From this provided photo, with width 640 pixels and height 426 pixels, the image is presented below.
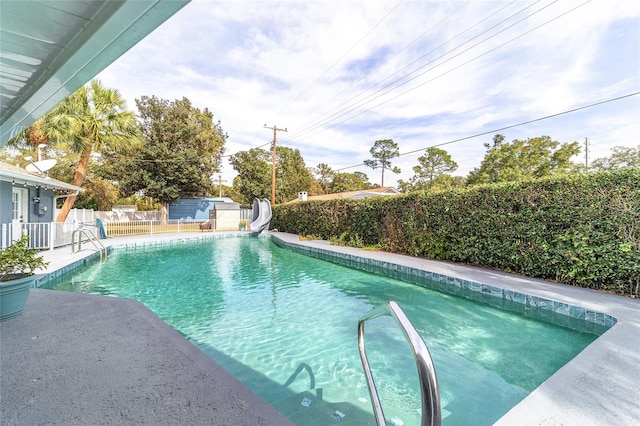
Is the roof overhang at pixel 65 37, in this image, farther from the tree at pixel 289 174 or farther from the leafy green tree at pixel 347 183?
the leafy green tree at pixel 347 183

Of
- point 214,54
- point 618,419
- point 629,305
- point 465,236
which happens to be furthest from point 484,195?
point 214,54

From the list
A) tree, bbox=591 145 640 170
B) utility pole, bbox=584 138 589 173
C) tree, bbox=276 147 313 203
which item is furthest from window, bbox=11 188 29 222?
utility pole, bbox=584 138 589 173

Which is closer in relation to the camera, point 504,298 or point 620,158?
point 504,298

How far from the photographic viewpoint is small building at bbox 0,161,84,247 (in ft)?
26.6

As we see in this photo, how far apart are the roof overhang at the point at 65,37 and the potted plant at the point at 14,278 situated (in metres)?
2.20

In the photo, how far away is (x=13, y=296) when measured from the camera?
11.3ft

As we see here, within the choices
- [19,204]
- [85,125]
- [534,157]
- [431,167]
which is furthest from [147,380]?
[431,167]

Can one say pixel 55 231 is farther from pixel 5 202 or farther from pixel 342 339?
pixel 342 339

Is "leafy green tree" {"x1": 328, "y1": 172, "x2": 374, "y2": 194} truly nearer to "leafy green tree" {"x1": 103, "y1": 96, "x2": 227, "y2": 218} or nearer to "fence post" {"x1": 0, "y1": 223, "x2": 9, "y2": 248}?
"leafy green tree" {"x1": 103, "y1": 96, "x2": 227, "y2": 218}

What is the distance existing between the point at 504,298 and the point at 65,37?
6820 mm

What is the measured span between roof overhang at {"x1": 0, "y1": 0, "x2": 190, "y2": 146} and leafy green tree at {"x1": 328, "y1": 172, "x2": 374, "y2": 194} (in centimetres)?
3784

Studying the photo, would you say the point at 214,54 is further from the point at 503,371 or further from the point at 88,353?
the point at 503,371

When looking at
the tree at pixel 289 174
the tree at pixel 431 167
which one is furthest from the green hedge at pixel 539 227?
the tree at pixel 431 167

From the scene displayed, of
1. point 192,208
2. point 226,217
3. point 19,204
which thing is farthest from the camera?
point 192,208
